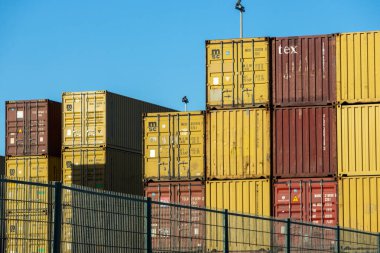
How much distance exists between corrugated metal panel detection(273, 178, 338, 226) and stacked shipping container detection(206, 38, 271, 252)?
48cm

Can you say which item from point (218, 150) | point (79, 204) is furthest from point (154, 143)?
point (79, 204)

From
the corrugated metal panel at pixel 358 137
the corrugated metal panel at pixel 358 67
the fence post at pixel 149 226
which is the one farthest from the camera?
the corrugated metal panel at pixel 358 67

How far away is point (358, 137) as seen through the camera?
98.6ft

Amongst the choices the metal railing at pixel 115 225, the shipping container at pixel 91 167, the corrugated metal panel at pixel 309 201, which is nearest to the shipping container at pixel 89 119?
the shipping container at pixel 91 167

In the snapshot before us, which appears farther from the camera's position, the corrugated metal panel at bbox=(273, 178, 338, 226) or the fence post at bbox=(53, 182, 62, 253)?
the corrugated metal panel at bbox=(273, 178, 338, 226)

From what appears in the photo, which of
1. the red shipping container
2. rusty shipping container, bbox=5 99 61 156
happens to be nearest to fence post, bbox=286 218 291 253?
the red shipping container

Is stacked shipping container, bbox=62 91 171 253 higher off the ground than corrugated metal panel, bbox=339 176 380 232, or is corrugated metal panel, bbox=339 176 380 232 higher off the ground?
stacked shipping container, bbox=62 91 171 253

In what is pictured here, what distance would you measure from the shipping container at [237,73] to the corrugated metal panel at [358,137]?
2507 millimetres

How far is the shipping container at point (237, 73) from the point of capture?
1216 inches

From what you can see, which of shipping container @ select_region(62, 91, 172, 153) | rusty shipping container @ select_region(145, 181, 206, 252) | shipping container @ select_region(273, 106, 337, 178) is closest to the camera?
rusty shipping container @ select_region(145, 181, 206, 252)

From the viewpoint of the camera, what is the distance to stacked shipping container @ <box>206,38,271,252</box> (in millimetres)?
30453

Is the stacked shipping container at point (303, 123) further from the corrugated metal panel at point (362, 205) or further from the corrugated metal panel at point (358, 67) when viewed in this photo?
the corrugated metal panel at point (362, 205)

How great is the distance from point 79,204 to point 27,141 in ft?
91.0

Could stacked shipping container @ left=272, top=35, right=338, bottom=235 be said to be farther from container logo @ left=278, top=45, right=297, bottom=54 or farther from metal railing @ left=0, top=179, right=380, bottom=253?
metal railing @ left=0, top=179, right=380, bottom=253
